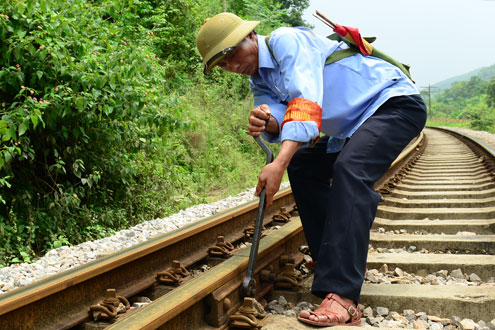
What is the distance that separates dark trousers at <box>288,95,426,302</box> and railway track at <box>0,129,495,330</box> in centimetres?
29

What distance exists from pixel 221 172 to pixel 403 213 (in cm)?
499

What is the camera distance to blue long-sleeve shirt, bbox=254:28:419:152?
7.74 ft

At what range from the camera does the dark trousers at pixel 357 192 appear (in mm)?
2229

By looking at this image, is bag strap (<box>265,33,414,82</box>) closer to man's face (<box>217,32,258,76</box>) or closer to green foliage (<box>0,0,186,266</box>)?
man's face (<box>217,32,258,76</box>)

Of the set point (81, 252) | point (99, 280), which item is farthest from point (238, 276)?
point (81, 252)

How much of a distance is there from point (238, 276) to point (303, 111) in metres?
0.83

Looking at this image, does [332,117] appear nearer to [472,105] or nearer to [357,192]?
[357,192]

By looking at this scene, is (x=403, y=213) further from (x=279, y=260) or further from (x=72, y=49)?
(x=72, y=49)

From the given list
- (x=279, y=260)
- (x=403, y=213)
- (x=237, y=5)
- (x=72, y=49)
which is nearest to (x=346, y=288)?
(x=279, y=260)

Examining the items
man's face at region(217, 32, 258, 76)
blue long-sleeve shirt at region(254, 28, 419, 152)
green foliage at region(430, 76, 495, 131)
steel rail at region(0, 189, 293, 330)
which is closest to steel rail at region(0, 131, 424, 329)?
steel rail at region(0, 189, 293, 330)

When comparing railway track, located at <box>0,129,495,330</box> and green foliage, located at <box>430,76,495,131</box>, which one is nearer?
railway track, located at <box>0,129,495,330</box>

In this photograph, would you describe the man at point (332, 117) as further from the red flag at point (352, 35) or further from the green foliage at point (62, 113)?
the green foliage at point (62, 113)

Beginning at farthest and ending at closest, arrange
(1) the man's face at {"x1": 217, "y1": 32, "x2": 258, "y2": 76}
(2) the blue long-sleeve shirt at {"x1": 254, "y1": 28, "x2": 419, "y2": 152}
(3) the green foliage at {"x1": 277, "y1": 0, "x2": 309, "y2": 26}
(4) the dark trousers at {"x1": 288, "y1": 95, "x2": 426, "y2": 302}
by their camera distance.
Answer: (3) the green foliage at {"x1": 277, "y1": 0, "x2": 309, "y2": 26} → (1) the man's face at {"x1": 217, "y1": 32, "x2": 258, "y2": 76} → (2) the blue long-sleeve shirt at {"x1": 254, "y1": 28, "x2": 419, "y2": 152} → (4) the dark trousers at {"x1": 288, "y1": 95, "x2": 426, "y2": 302}

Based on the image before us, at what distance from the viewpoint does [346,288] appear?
7.23 ft
